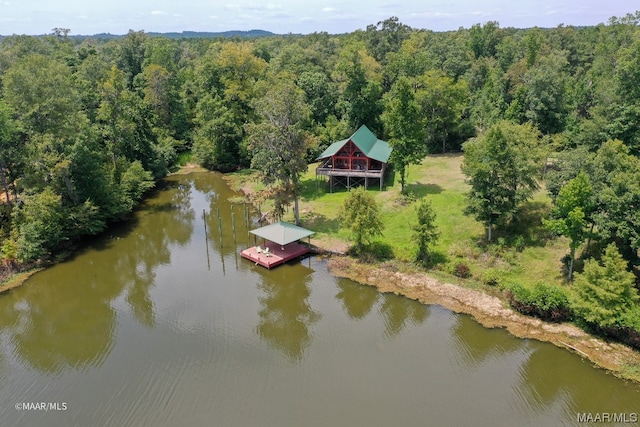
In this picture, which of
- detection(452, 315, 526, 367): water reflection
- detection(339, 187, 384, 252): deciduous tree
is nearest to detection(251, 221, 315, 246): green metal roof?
detection(339, 187, 384, 252): deciduous tree

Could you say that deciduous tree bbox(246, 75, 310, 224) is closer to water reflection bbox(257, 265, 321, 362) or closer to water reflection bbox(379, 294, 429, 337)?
water reflection bbox(257, 265, 321, 362)

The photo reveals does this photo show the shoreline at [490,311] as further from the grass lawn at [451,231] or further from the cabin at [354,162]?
the cabin at [354,162]

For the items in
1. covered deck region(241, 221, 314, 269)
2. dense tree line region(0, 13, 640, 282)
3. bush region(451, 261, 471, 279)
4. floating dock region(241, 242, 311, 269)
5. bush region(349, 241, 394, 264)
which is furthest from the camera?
covered deck region(241, 221, 314, 269)

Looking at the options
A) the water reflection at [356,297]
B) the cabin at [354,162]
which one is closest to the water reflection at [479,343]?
the water reflection at [356,297]

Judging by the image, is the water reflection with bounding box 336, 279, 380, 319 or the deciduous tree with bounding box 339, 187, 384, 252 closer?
the water reflection with bounding box 336, 279, 380, 319

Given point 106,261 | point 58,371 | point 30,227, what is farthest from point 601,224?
point 30,227
